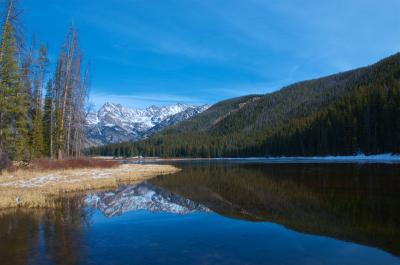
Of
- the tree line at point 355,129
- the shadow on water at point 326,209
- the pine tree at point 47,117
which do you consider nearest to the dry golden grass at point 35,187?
the shadow on water at point 326,209

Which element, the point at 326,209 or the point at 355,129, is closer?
the point at 326,209

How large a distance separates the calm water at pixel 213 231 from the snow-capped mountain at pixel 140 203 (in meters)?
0.06

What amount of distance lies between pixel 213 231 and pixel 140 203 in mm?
8350

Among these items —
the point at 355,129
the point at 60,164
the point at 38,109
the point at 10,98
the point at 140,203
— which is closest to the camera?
the point at 140,203

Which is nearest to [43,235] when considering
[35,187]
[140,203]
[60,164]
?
[140,203]

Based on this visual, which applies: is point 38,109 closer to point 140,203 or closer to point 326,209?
point 140,203

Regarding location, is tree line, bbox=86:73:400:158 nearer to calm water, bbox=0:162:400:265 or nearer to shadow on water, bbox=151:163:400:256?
shadow on water, bbox=151:163:400:256

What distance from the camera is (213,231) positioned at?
12.7m

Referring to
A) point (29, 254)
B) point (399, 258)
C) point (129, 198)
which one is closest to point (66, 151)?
point (129, 198)

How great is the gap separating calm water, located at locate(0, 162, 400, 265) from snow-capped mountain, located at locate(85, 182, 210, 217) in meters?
0.06

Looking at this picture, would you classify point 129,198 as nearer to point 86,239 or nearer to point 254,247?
point 86,239

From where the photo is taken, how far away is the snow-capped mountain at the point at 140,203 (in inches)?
703

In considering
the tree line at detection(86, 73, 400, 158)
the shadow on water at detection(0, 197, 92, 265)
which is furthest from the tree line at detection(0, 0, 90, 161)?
the tree line at detection(86, 73, 400, 158)

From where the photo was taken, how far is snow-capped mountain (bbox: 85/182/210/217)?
703 inches
